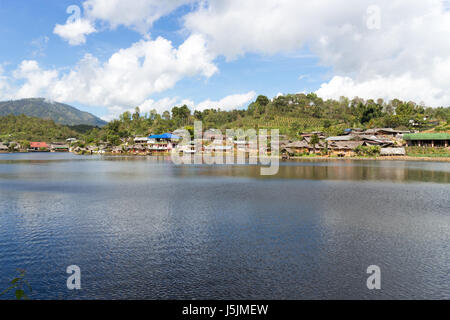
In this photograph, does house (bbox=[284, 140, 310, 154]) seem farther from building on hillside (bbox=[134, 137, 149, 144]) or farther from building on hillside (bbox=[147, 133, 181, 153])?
building on hillside (bbox=[134, 137, 149, 144])

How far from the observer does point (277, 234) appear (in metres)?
15.9

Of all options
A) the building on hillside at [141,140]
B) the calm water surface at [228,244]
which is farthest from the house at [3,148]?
the calm water surface at [228,244]

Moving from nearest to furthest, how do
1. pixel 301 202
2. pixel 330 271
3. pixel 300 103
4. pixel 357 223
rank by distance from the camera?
pixel 330 271 < pixel 357 223 < pixel 301 202 < pixel 300 103

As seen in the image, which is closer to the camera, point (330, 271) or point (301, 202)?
point (330, 271)

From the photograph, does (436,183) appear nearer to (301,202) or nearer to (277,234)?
(301,202)

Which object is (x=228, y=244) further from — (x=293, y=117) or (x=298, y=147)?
(x=293, y=117)

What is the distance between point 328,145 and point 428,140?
2395 centimetres

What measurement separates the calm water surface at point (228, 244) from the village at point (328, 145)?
5359cm

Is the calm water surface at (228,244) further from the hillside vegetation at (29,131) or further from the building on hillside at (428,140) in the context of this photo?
the hillside vegetation at (29,131)

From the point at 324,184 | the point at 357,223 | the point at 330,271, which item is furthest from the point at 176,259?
the point at 324,184

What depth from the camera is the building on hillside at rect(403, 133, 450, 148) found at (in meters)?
74.4

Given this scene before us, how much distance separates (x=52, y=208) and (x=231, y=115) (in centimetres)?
12246

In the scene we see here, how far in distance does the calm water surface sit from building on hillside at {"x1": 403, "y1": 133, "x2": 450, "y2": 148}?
5764 cm
